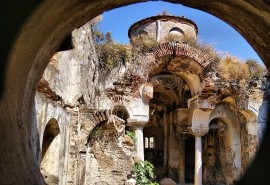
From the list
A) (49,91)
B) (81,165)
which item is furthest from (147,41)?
(49,91)

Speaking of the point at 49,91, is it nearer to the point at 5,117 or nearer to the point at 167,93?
the point at 5,117

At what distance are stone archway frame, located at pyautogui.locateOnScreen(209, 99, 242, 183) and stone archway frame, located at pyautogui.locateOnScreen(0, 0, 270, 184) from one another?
40.0 feet

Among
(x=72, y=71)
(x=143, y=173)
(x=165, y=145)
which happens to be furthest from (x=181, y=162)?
(x=72, y=71)

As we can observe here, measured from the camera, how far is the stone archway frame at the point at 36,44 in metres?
2.33

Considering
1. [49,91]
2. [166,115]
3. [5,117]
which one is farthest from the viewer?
[166,115]

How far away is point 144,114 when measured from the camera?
12.7 m

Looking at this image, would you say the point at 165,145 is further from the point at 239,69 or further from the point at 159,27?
the point at 239,69

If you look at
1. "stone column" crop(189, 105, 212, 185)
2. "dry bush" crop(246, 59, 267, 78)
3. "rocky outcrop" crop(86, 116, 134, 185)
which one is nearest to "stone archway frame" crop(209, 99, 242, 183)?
"stone column" crop(189, 105, 212, 185)

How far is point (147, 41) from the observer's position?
13531 millimetres

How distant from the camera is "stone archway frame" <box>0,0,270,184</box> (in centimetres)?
233

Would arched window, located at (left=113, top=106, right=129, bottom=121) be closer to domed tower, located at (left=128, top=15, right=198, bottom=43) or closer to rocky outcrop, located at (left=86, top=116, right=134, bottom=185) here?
rocky outcrop, located at (left=86, top=116, right=134, bottom=185)

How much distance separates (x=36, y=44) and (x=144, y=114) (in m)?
10.1

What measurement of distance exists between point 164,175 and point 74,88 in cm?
1239

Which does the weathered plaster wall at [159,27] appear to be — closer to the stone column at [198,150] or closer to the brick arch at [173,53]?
the brick arch at [173,53]
